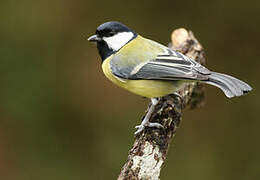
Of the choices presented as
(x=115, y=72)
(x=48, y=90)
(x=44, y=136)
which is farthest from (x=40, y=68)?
(x=115, y=72)

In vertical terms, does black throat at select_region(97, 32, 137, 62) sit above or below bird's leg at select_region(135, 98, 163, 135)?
above

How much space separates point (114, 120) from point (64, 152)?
1.15ft

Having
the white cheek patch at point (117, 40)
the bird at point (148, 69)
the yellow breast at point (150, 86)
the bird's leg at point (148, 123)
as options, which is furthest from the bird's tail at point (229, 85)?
the white cheek patch at point (117, 40)

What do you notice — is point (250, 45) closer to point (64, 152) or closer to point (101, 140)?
point (101, 140)

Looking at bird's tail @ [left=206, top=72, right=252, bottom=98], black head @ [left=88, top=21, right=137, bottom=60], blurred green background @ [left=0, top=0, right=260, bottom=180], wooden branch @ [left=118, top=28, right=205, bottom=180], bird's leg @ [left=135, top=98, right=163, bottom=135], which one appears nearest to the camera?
wooden branch @ [left=118, top=28, right=205, bottom=180]

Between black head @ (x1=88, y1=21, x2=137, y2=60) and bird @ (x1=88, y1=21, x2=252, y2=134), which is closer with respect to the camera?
bird @ (x1=88, y1=21, x2=252, y2=134)

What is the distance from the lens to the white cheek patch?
2.02 metres

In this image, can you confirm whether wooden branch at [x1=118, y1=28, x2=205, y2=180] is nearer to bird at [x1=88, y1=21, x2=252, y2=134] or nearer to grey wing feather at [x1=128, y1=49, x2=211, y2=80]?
bird at [x1=88, y1=21, x2=252, y2=134]

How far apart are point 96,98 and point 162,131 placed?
3.52 ft

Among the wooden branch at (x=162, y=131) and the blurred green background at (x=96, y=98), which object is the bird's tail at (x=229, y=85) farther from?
the blurred green background at (x=96, y=98)

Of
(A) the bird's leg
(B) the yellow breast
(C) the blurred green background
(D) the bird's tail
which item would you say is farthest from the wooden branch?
(C) the blurred green background

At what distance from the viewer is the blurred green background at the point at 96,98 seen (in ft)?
8.93

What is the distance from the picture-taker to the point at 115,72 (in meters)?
1.93

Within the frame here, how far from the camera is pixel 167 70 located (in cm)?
185
